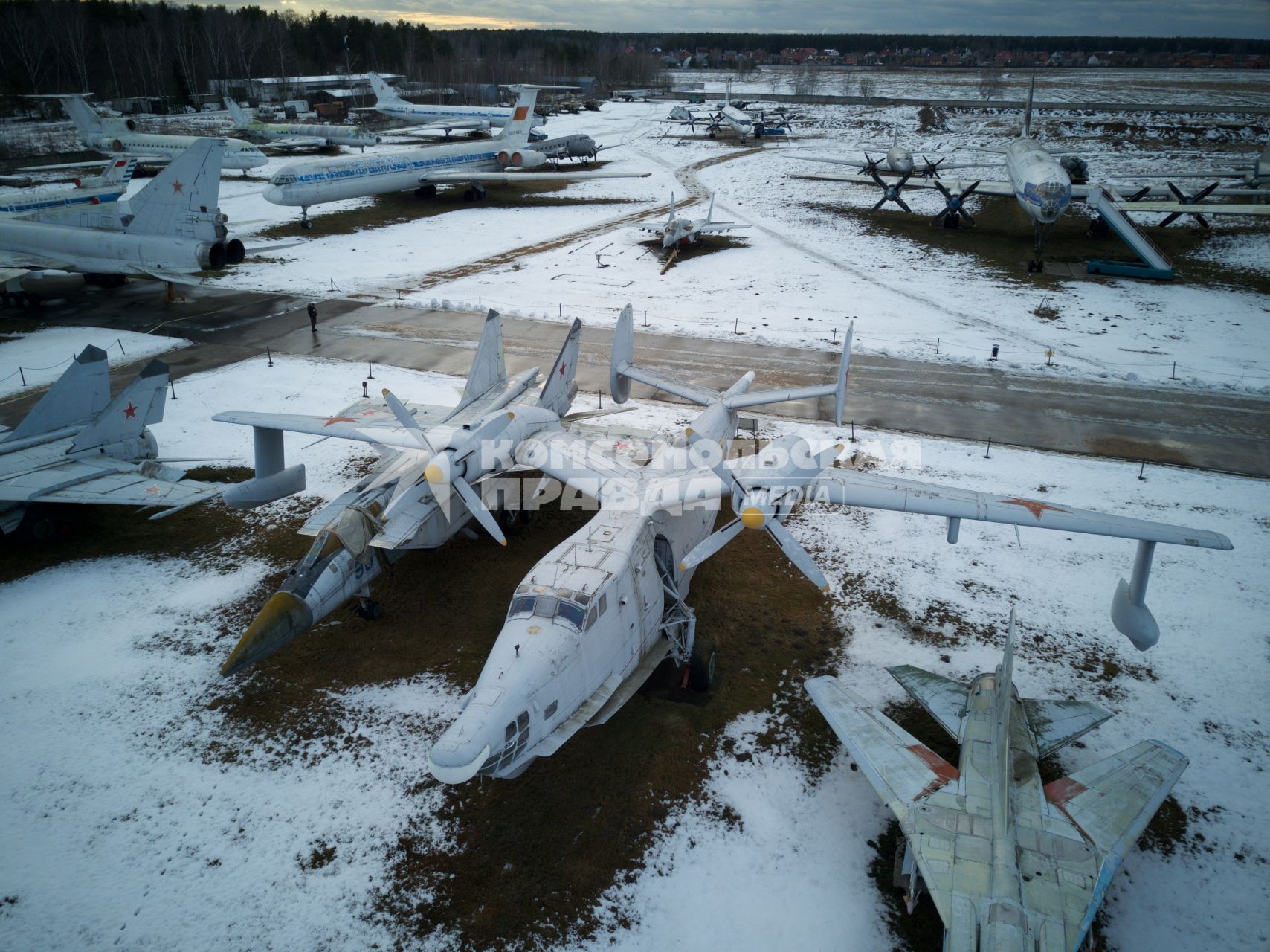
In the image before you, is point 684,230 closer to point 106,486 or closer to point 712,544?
point 106,486

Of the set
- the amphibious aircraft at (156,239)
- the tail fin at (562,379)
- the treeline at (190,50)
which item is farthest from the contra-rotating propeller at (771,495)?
the treeline at (190,50)

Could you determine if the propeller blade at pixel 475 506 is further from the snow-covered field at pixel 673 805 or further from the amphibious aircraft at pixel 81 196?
the amphibious aircraft at pixel 81 196

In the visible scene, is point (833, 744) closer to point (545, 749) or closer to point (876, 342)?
point (545, 749)

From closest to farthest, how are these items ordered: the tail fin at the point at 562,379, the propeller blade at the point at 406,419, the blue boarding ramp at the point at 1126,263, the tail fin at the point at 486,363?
the propeller blade at the point at 406,419, the tail fin at the point at 486,363, the tail fin at the point at 562,379, the blue boarding ramp at the point at 1126,263

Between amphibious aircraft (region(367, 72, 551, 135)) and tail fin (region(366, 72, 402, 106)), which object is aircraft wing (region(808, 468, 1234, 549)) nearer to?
amphibious aircraft (region(367, 72, 551, 135))

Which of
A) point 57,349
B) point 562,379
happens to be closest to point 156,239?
point 57,349

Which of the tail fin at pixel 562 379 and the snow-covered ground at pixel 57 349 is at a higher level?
the tail fin at pixel 562 379

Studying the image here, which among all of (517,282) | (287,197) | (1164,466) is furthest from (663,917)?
(287,197)
